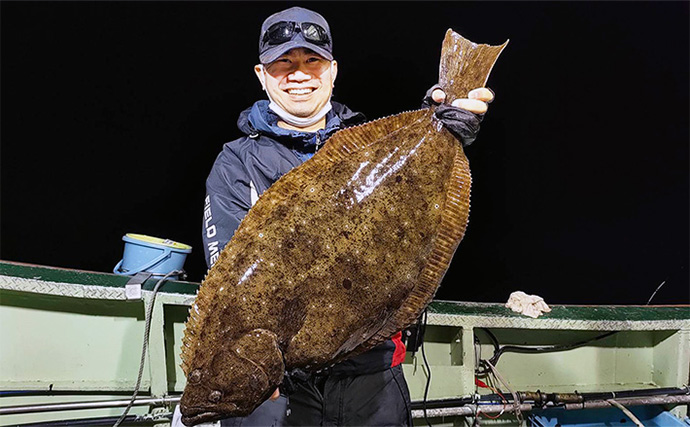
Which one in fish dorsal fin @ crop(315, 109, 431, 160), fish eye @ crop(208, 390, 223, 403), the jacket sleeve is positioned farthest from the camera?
the jacket sleeve

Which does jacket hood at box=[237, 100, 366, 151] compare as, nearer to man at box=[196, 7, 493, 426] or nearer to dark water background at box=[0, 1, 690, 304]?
man at box=[196, 7, 493, 426]

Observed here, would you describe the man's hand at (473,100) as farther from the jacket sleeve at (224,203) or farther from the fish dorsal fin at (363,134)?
the jacket sleeve at (224,203)

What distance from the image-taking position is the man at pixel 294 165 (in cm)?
167

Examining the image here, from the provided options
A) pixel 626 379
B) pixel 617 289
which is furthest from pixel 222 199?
pixel 617 289

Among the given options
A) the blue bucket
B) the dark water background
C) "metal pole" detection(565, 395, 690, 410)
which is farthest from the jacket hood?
the dark water background

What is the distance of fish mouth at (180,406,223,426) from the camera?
4.06 feet

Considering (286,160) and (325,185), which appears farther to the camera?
(286,160)

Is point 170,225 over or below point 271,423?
over

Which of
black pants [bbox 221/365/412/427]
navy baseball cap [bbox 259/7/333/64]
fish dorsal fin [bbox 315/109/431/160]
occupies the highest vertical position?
navy baseball cap [bbox 259/7/333/64]

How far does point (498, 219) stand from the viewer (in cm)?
910

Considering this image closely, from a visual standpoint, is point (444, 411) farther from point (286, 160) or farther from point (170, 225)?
point (170, 225)

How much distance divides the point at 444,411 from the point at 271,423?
1.01 m

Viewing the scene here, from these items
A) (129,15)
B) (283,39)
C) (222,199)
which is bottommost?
(222,199)

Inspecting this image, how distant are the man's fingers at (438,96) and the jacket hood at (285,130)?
1.47 ft
